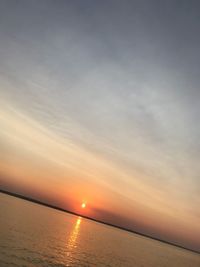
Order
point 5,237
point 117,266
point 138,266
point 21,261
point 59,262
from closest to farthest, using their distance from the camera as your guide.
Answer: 1. point 21,261
2. point 59,262
3. point 5,237
4. point 117,266
5. point 138,266

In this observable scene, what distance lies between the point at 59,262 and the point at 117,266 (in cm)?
1870

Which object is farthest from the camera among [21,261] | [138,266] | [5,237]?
A: [138,266]

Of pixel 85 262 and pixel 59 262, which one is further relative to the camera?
pixel 85 262

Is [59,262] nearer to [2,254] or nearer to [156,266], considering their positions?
[2,254]

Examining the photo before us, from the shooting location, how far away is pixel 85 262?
53.9 m

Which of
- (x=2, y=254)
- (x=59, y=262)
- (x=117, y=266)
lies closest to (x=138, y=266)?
(x=117, y=266)

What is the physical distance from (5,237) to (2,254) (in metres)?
14.6

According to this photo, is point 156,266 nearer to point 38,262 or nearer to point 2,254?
point 38,262

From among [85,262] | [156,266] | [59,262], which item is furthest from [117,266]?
[156,266]

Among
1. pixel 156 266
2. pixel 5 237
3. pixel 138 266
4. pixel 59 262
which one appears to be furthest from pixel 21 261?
pixel 156 266

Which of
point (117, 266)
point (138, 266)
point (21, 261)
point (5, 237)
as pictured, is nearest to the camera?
point (21, 261)

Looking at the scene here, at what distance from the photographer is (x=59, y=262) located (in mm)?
46875

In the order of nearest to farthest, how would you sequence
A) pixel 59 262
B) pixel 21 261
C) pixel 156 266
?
pixel 21 261, pixel 59 262, pixel 156 266

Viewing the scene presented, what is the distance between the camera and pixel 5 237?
53219 millimetres
